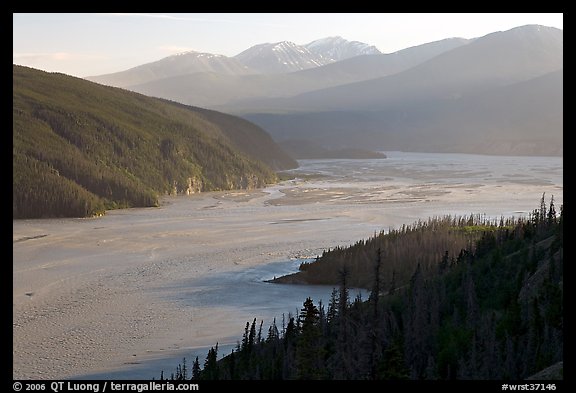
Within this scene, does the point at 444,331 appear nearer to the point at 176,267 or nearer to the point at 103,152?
the point at 176,267

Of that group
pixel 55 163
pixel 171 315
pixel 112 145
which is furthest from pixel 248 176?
pixel 171 315

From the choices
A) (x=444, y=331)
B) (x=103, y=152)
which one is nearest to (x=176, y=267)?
(x=444, y=331)

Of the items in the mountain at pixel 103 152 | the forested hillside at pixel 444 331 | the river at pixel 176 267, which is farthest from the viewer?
the mountain at pixel 103 152

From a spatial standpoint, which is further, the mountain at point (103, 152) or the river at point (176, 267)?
the mountain at point (103, 152)

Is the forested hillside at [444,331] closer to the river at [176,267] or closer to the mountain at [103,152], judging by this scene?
the river at [176,267]

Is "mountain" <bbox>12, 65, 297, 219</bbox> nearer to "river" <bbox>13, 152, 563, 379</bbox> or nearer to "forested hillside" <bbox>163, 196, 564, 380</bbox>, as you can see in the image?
"river" <bbox>13, 152, 563, 379</bbox>

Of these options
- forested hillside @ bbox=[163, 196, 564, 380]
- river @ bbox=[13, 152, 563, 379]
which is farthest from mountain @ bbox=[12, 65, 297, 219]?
forested hillside @ bbox=[163, 196, 564, 380]

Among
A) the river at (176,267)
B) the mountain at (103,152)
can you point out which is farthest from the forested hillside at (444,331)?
the mountain at (103,152)
